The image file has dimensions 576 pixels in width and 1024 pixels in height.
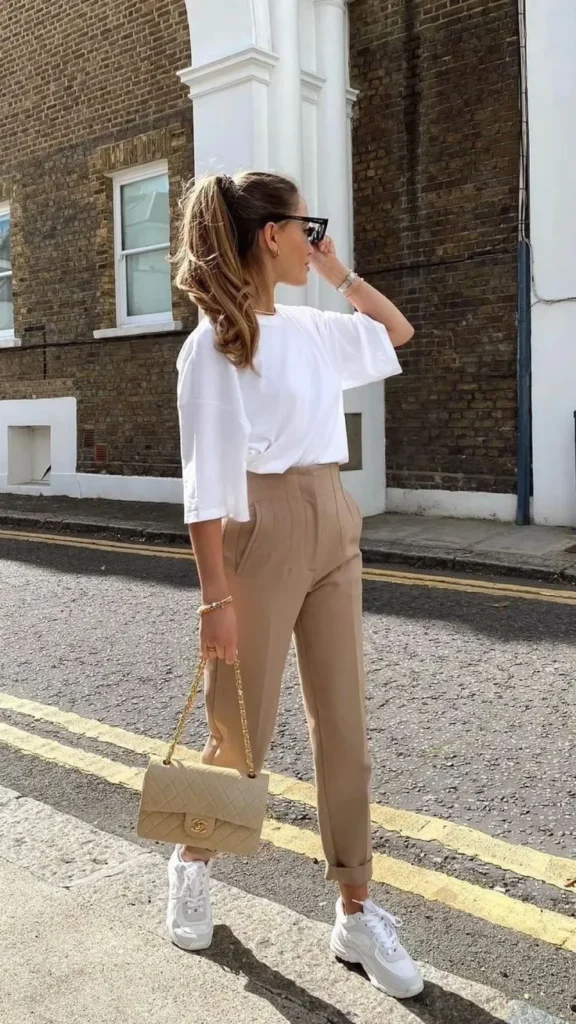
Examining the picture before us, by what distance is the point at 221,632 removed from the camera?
216cm

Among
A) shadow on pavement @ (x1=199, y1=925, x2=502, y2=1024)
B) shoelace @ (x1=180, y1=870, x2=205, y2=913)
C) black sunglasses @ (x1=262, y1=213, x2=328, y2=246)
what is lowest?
shadow on pavement @ (x1=199, y1=925, x2=502, y2=1024)

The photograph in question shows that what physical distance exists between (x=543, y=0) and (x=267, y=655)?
26.9 feet

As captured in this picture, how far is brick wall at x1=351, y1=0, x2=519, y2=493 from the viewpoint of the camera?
894cm

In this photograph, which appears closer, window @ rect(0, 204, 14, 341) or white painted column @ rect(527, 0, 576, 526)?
white painted column @ rect(527, 0, 576, 526)

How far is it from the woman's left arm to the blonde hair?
0.66 feet

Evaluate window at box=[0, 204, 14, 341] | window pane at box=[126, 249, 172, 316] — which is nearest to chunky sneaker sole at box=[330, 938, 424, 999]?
window pane at box=[126, 249, 172, 316]

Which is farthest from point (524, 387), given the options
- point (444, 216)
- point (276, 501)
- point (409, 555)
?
point (276, 501)

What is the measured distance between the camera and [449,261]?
30.5ft

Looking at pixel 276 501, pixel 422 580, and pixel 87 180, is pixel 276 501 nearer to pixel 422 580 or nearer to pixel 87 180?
pixel 422 580

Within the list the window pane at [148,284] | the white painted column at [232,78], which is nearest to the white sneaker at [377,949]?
the white painted column at [232,78]

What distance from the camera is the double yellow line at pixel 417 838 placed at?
257 cm

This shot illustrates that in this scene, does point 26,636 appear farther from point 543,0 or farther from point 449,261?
point 543,0

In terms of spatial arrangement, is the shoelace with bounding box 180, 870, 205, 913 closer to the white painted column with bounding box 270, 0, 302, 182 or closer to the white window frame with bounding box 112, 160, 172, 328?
the white painted column with bounding box 270, 0, 302, 182

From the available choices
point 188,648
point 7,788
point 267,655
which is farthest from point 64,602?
point 267,655
